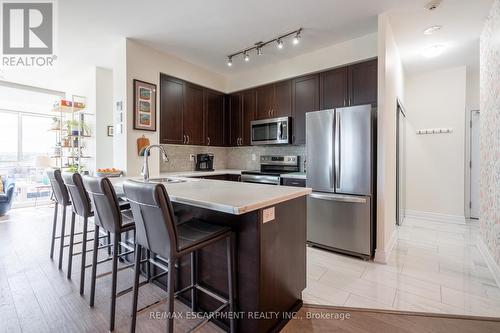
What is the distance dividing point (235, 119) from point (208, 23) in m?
1.98

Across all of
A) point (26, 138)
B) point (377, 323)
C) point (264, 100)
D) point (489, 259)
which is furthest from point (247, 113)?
point (26, 138)

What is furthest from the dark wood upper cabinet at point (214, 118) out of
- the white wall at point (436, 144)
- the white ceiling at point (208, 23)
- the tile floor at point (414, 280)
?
the white wall at point (436, 144)

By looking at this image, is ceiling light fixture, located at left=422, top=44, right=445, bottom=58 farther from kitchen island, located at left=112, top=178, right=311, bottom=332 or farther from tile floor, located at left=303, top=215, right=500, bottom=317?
kitchen island, located at left=112, top=178, right=311, bottom=332

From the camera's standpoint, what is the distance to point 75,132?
467cm

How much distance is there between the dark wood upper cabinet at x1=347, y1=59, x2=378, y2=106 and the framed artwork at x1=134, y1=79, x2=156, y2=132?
2831mm

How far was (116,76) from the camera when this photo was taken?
3.44 m

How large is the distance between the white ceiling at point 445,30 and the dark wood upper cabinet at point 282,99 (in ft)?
5.23

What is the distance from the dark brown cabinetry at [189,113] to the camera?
148 inches

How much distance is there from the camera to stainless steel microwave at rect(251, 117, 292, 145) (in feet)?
12.7

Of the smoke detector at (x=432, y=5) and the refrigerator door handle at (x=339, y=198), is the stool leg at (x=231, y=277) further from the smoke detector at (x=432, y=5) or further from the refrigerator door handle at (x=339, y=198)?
the smoke detector at (x=432, y=5)

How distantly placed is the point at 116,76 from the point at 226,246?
3.14 m

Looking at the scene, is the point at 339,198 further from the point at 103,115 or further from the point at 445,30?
the point at 103,115

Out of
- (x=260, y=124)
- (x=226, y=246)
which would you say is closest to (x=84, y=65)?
(x=260, y=124)

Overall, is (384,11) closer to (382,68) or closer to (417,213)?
(382,68)
